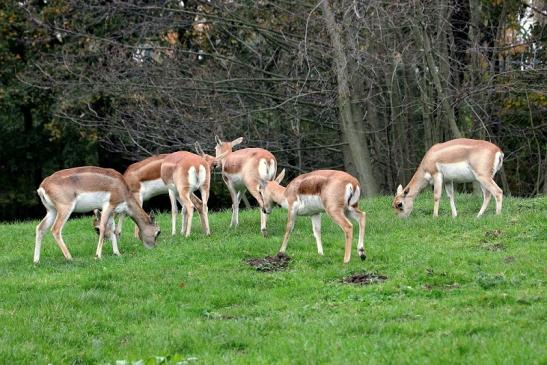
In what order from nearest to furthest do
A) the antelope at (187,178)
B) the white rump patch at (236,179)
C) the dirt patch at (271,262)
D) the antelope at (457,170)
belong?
the dirt patch at (271,262), the antelope at (187,178), the antelope at (457,170), the white rump patch at (236,179)

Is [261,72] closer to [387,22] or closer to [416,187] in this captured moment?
[387,22]

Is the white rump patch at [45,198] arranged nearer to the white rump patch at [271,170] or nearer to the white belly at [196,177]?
the white belly at [196,177]

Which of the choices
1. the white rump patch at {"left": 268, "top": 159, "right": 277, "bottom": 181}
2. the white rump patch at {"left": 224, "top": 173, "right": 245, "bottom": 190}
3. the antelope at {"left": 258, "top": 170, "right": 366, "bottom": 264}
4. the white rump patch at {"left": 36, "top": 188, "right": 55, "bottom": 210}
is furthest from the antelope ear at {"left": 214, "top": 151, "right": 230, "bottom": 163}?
the white rump patch at {"left": 36, "top": 188, "right": 55, "bottom": 210}

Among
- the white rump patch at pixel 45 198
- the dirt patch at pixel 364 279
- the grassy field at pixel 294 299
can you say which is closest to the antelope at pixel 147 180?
the grassy field at pixel 294 299

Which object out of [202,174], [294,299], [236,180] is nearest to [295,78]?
[236,180]

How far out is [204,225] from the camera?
15.9m

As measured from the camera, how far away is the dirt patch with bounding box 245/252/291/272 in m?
12.4

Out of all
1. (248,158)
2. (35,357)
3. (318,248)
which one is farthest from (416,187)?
(35,357)

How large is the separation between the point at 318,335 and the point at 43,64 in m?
19.8

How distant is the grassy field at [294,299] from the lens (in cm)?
833

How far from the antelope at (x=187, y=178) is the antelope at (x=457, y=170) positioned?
3649 mm

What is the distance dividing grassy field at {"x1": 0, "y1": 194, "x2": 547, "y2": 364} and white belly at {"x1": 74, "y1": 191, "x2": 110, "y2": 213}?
31.4 inches

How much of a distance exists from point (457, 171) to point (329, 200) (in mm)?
4643

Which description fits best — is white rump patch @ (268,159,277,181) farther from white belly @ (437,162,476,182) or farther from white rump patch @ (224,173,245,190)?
white belly @ (437,162,476,182)
